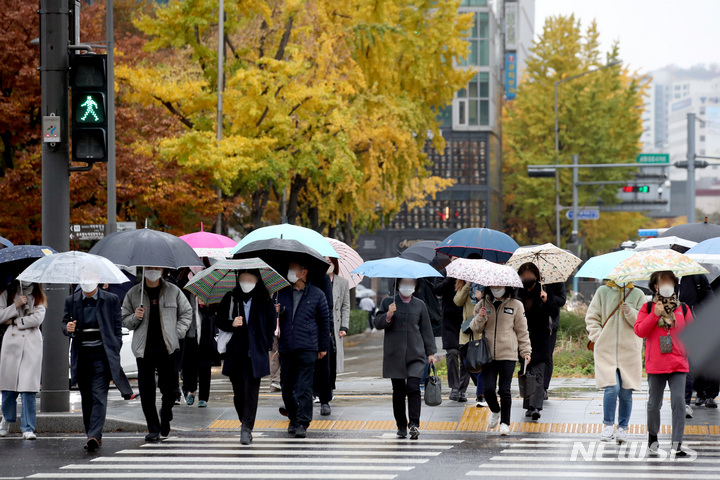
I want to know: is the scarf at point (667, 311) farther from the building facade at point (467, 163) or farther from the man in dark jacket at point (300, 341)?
the building facade at point (467, 163)

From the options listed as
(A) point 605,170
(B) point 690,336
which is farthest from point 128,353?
(A) point 605,170

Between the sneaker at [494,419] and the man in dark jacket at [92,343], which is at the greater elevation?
the man in dark jacket at [92,343]

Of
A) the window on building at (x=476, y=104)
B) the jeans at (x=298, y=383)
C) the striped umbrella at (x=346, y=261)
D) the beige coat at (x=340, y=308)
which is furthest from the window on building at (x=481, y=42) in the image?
the jeans at (x=298, y=383)

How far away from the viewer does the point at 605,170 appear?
176 ft

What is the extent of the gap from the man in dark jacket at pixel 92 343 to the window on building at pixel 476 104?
5656 centimetres

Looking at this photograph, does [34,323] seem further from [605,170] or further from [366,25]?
[605,170]

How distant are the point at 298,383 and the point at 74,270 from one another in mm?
2667

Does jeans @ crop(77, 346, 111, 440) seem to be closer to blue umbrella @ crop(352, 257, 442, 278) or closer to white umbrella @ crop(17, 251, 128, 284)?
white umbrella @ crop(17, 251, 128, 284)

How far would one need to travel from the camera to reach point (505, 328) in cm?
1173

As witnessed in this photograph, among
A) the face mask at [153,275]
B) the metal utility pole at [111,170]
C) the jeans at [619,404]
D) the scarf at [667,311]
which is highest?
the metal utility pole at [111,170]

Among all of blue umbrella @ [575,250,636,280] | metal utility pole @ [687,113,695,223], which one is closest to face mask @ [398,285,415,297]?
blue umbrella @ [575,250,636,280]

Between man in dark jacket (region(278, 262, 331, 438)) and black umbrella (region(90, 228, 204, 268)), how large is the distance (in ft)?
3.60

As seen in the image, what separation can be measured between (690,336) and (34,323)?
9.44 meters

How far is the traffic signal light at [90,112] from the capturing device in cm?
1230
